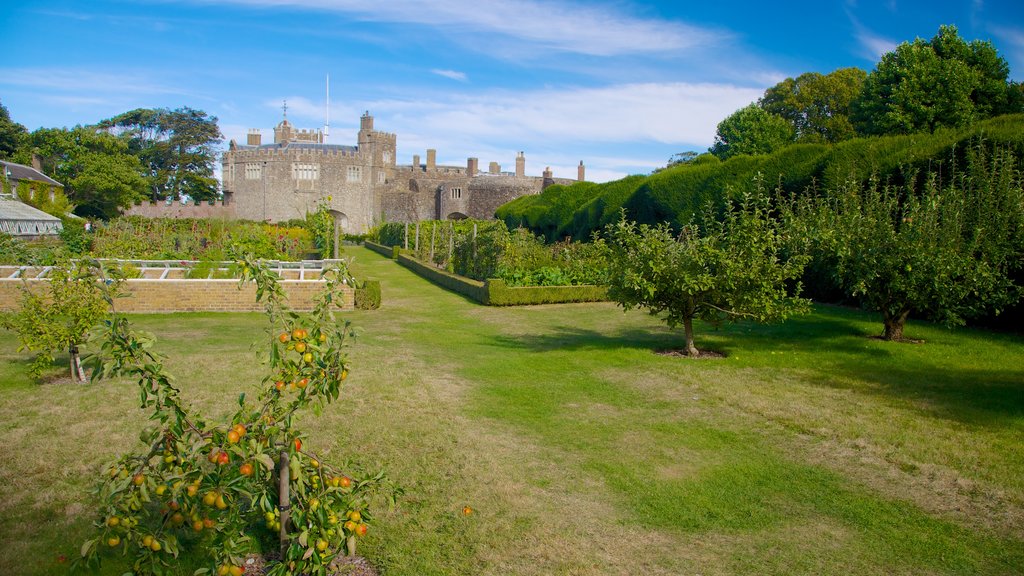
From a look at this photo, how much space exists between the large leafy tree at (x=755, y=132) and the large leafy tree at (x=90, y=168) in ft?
122

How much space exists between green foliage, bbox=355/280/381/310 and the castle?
1401 inches

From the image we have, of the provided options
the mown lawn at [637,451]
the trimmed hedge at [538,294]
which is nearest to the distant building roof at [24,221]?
the mown lawn at [637,451]

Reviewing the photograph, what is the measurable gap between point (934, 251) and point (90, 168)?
156ft

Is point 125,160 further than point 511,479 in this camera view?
Yes

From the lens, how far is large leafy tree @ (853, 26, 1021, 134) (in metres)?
22.7

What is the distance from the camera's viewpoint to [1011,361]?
29.5 feet

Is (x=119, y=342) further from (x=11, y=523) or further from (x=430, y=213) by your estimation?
(x=430, y=213)

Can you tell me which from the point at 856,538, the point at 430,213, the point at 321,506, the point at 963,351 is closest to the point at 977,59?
the point at 963,351

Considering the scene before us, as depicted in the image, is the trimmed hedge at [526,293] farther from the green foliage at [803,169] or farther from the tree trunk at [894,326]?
the tree trunk at [894,326]

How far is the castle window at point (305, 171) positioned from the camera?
167 ft

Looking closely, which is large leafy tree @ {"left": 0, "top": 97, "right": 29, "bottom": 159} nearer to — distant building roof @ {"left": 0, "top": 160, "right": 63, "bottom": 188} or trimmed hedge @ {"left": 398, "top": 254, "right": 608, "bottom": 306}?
distant building roof @ {"left": 0, "top": 160, "right": 63, "bottom": 188}

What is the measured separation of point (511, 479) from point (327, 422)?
2270 millimetres

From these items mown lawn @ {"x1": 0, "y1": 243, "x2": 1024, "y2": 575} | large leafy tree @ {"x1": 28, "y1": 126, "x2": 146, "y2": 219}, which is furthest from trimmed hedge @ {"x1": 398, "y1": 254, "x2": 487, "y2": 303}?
large leafy tree @ {"x1": 28, "y1": 126, "x2": 146, "y2": 219}

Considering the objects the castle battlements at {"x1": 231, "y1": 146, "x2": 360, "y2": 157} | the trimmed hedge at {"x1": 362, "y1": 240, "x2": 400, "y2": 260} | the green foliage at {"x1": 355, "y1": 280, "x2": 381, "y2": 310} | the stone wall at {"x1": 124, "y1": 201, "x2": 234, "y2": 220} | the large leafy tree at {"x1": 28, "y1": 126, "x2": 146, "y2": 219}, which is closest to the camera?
the green foliage at {"x1": 355, "y1": 280, "x2": 381, "y2": 310}
